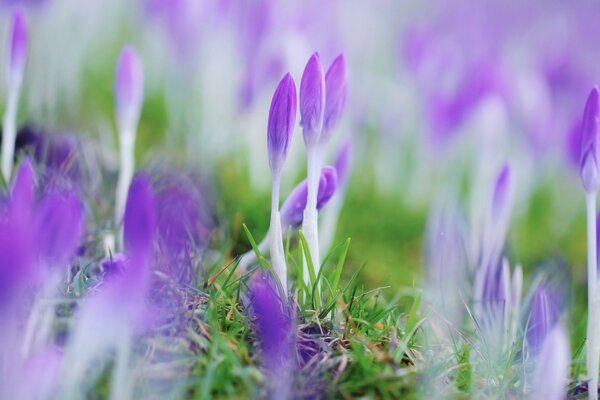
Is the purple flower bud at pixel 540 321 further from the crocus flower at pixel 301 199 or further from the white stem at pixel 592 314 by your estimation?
the crocus flower at pixel 301 199

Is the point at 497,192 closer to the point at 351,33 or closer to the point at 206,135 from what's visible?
the point at 206,135

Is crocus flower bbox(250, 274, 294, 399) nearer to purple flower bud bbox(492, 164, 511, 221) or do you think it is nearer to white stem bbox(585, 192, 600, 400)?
white stem bbox(585, 192, 600, 400)

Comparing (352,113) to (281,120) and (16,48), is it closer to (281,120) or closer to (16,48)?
(16,48)

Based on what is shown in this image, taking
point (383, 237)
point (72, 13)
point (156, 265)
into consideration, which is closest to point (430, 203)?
point (383, 237)

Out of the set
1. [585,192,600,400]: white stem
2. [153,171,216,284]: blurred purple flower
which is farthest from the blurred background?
[585,192,600,400]: white stem

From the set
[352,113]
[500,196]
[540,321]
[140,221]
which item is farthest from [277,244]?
[352,113]

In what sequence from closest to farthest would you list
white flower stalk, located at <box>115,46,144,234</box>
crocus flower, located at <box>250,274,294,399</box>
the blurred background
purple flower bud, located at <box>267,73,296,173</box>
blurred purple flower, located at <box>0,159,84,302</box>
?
1. blurred purple flower, located at <box>0,159,84,302</box>
2. crocus flower, located at <box>250,274,294,399</box>
3. purple flower bud, located at <box>267,73,296,173</box>
4. white flower stalk, located at <box>115,46,144,234</box>
5. the blurred background
